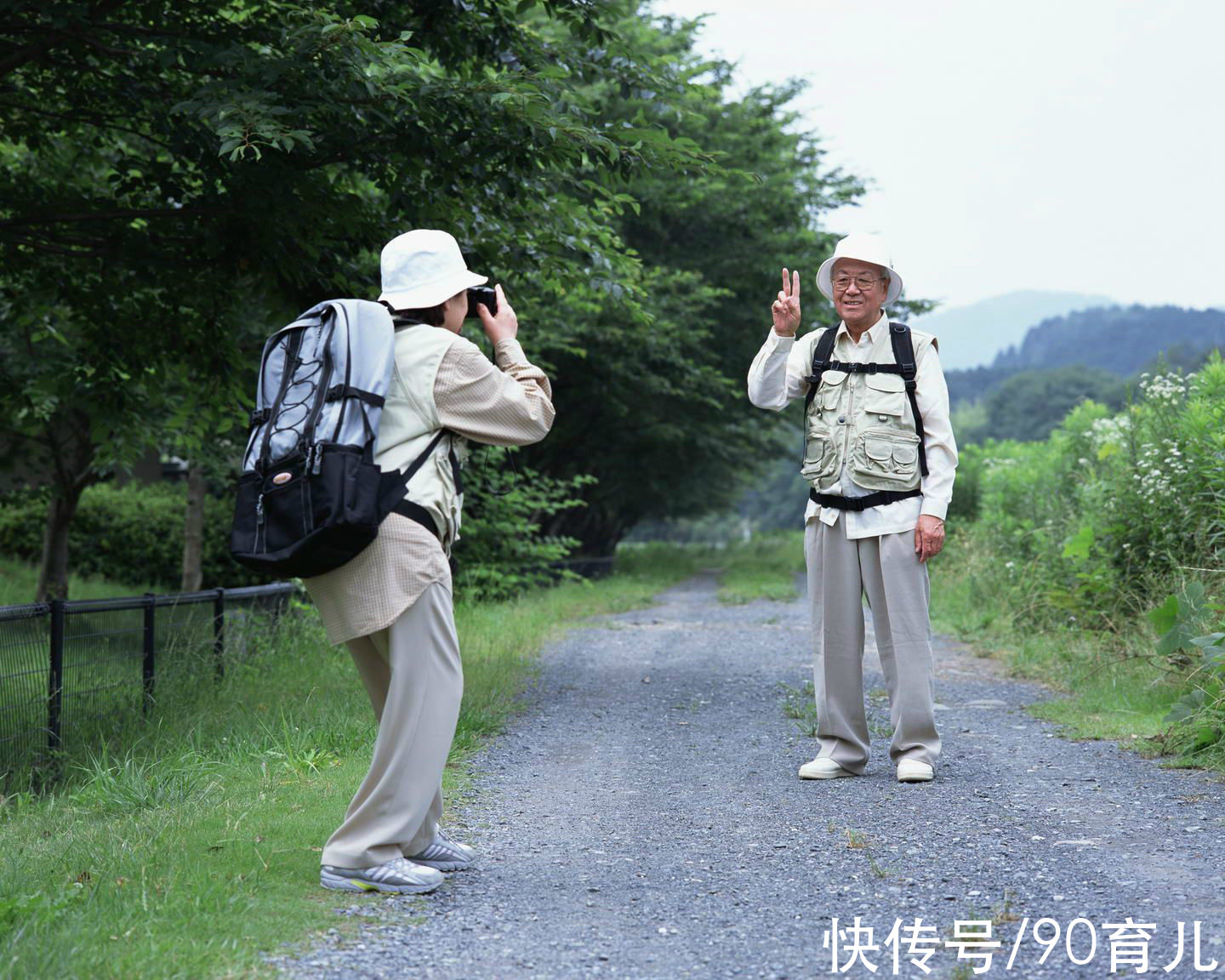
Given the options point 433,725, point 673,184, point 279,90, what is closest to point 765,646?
point 279,90

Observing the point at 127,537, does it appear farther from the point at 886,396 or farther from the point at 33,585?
the point at 886,396

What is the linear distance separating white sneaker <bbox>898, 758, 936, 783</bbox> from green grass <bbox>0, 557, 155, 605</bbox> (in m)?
15.1

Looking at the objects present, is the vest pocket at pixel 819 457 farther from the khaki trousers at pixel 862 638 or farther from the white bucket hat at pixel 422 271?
the white bucket hat at pixel 422 271

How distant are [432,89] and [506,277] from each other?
207cm

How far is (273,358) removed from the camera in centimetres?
388

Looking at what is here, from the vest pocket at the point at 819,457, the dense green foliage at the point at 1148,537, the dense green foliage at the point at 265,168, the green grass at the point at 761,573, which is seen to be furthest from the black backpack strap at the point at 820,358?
the green grass at the point at 761,573

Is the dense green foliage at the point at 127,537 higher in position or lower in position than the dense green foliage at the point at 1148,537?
lower

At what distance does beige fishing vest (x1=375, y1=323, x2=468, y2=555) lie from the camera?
383cm

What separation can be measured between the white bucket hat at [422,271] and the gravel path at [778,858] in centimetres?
184

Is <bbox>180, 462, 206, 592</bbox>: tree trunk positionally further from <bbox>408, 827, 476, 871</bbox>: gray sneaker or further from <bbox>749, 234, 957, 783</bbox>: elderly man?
<bbox>408, 827, 476, 871</bbox>: gray sneaker

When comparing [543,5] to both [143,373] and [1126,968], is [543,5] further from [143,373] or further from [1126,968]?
[1126,968]

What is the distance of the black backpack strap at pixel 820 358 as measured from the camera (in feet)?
19.2

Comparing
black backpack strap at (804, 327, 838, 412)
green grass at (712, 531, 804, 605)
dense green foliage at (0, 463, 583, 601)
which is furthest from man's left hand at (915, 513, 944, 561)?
green grass at (712, 531, 804, 605)

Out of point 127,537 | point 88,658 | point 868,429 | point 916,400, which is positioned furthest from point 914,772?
point 127,537
